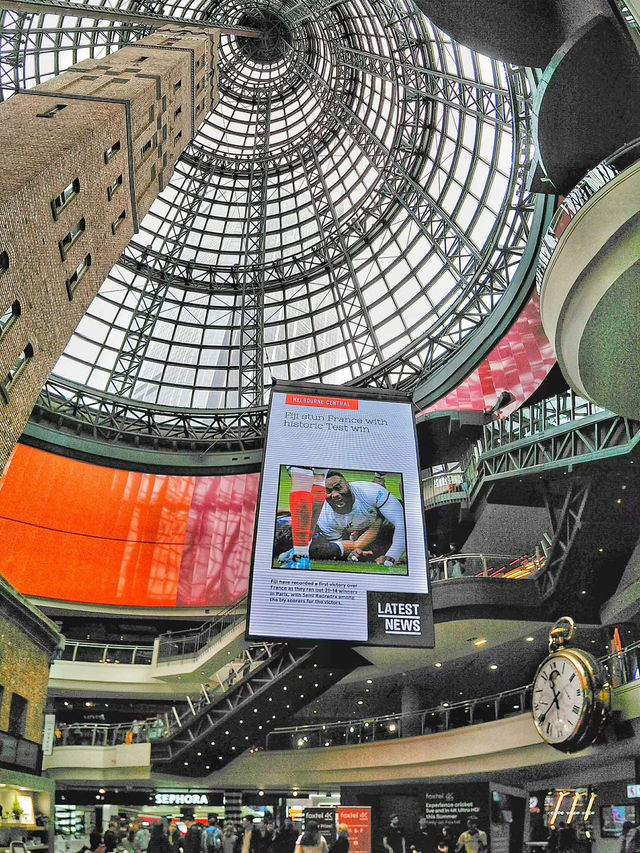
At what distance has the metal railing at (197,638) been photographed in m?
34.8

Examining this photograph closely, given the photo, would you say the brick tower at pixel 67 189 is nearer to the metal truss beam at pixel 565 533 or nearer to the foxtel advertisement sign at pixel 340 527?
the foxtel advertisement sign at pixel 340 527

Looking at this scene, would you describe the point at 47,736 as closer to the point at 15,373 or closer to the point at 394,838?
the point at 394,838

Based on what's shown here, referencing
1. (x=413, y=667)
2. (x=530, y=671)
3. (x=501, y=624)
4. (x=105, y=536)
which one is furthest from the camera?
(x=105, y=536)

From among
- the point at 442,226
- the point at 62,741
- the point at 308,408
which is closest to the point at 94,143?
the point at 308,408

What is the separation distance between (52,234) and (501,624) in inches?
791

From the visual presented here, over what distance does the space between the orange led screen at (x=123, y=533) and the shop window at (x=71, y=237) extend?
23.5 m

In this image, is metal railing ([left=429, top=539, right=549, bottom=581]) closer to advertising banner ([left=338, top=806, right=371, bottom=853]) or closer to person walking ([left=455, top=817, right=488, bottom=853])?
advertising banner ([left=338, top=806, right=371, bottom=853])

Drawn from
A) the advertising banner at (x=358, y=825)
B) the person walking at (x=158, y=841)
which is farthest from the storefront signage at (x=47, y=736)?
the advertising banner at (x=358, y=825)

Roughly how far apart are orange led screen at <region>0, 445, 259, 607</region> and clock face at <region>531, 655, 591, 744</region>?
25.4 metres

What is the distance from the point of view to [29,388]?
21156 mm

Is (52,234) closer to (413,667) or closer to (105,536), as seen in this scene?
(413,667)

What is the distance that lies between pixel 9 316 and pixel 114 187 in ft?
31.6

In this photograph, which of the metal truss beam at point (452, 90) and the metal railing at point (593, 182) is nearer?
the metal railing at point (593, 182)

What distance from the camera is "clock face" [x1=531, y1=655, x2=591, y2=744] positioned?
1823cm
